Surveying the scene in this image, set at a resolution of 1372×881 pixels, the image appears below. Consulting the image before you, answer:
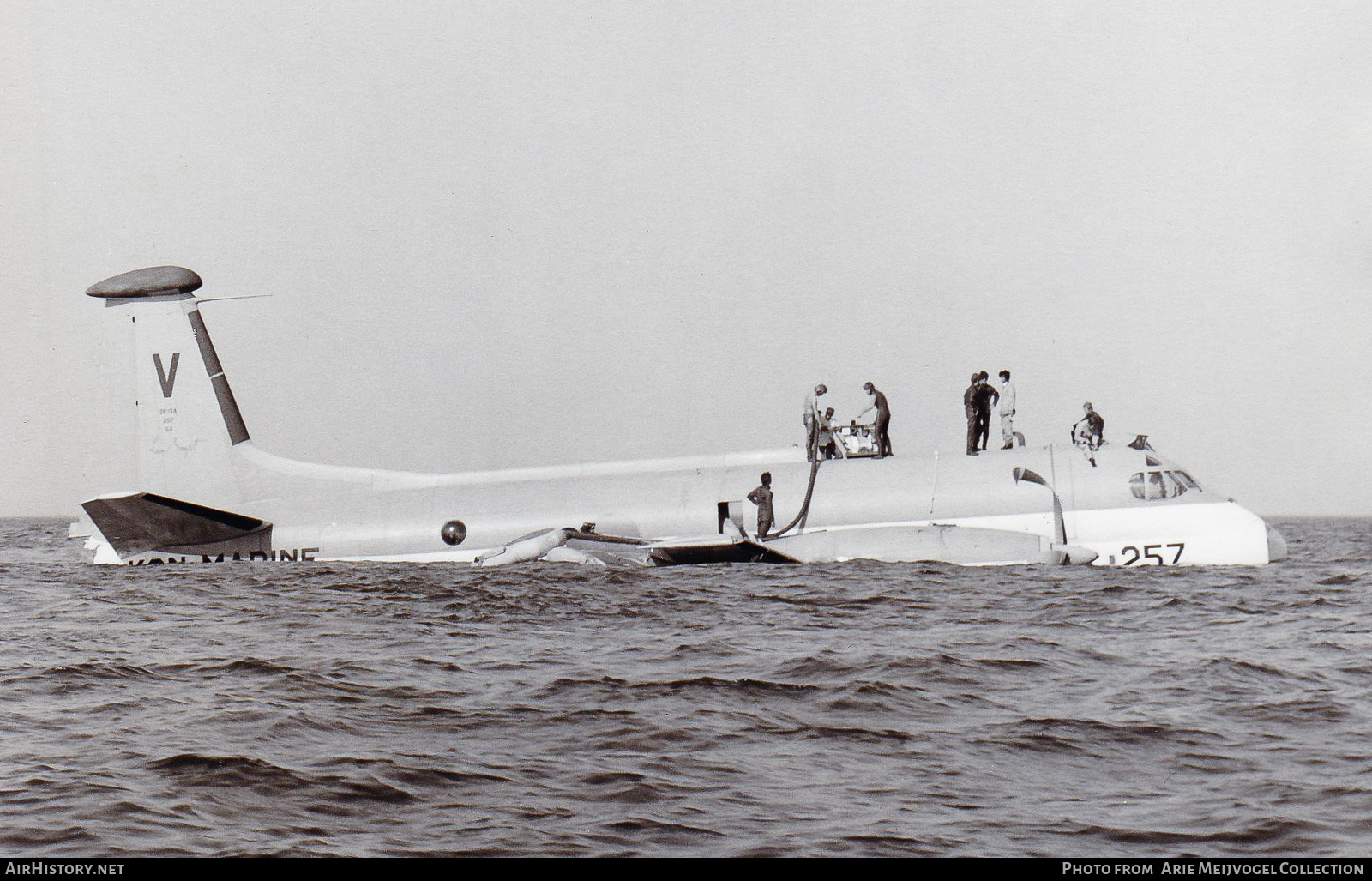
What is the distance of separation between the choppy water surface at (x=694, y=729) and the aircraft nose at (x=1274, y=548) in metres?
7.22

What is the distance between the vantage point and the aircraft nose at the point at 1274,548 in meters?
22.8

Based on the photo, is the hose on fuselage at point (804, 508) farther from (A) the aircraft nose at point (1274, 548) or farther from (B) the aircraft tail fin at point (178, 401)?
(B) the aircraft tail fin at point (178, 401)

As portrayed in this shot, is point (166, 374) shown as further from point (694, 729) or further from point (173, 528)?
point (694, 729)

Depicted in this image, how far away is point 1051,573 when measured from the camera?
20.4m

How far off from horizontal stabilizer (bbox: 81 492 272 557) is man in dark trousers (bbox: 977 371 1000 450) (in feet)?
53.6

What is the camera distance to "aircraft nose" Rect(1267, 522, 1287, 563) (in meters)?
22.8

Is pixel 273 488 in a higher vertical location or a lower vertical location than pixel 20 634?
higher

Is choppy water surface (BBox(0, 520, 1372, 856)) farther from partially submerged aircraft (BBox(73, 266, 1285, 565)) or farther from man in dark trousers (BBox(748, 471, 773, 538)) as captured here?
man in dark trousers (BBox(748, 471, 773, 538))

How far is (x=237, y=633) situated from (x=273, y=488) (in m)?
13.7

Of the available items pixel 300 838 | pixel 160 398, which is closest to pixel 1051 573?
pixel 300 838

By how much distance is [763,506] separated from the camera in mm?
23766

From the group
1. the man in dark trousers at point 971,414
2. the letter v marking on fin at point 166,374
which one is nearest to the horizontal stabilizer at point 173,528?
the letter v marking on fin at point 166,374
